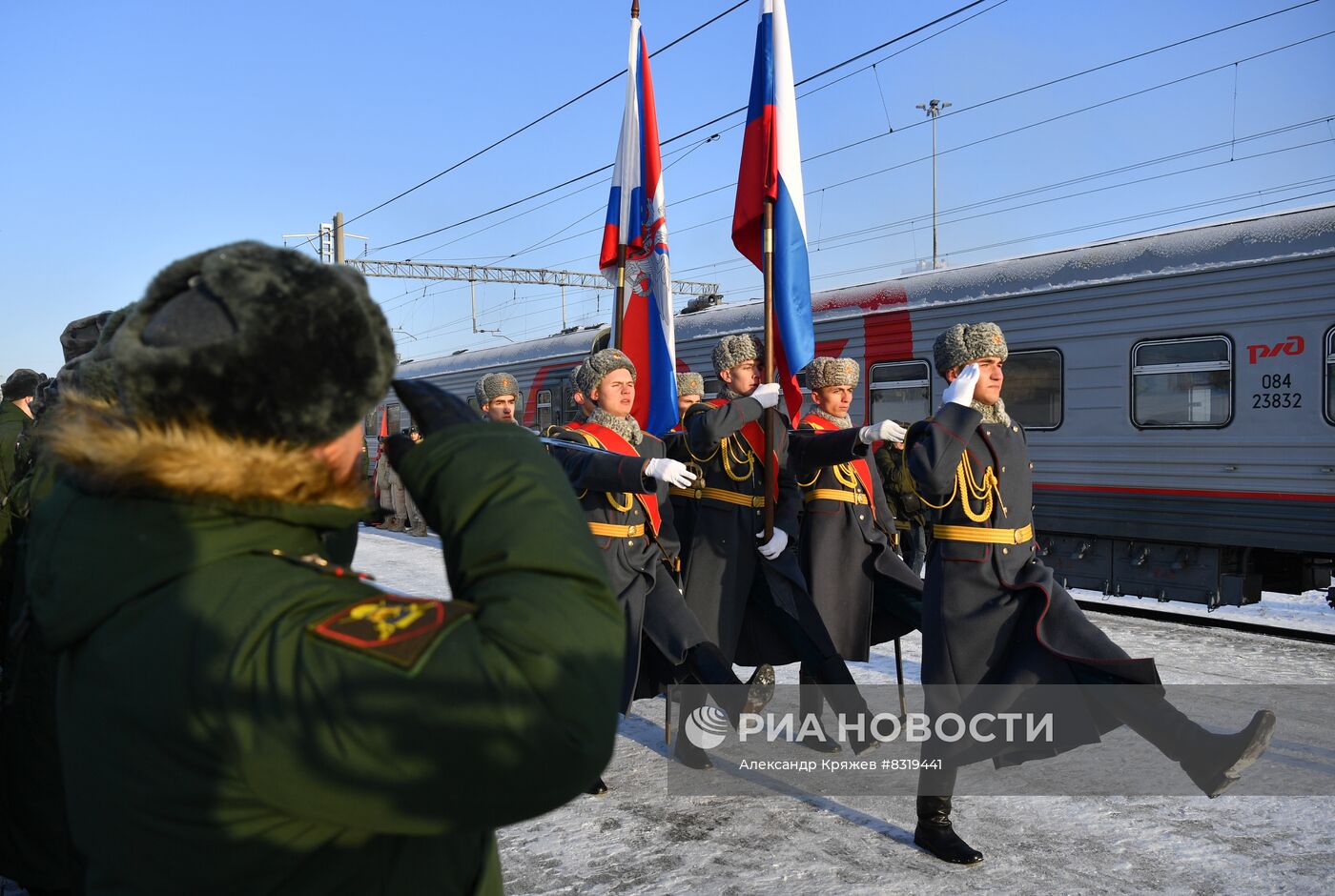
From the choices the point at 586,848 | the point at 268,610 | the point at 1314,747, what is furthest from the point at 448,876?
the point at 1314,747

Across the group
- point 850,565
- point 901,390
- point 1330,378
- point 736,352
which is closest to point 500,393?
point 736,352

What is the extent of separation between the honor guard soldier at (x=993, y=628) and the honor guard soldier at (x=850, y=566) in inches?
51.6

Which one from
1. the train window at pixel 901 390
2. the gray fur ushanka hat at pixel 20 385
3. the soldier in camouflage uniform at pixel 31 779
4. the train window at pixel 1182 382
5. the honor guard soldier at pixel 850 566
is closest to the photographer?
the soldier in camouflage uniform at pixel 31 779

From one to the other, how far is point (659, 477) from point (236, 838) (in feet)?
11.5

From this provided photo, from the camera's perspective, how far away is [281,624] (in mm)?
991

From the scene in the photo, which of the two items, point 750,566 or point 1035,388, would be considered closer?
point 750,566

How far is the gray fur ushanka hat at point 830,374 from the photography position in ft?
18.7

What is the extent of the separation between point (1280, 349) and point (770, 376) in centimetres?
525

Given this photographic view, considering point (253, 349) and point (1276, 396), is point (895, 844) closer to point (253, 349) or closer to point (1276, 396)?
point (253, 349)

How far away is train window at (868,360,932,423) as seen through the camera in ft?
33.9

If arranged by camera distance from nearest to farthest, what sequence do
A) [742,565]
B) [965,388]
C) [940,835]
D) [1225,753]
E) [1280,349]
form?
1. [1225,753]
2. [940,835]
3. [965,388]
4. [742,565]
5. [1280,349]

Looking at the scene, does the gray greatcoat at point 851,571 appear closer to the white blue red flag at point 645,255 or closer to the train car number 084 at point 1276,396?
the white blue red flag at point 645,255

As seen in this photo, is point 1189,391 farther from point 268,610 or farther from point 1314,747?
point 268,610

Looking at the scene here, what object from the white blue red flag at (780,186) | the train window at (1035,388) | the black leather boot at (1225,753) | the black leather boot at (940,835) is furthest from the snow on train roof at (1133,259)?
the black leather boot at (940,835)
